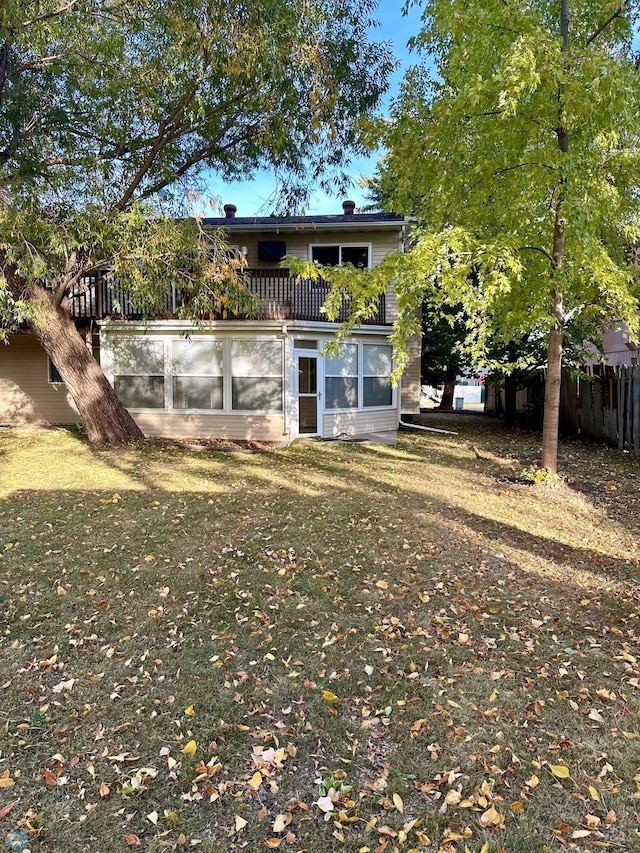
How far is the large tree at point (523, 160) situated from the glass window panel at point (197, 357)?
19.1ft

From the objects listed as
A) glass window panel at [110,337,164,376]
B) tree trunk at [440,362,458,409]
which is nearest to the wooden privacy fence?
tree trunk at [440,362,458,409]

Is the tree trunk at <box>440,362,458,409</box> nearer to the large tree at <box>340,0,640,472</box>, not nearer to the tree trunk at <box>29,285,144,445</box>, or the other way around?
the large tree at <box>340,0,640,472</box>

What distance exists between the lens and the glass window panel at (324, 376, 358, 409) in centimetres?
1278

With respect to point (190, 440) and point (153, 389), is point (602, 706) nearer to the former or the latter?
point (190, 440)

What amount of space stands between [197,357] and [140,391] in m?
1.70

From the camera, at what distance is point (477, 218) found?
301 inches

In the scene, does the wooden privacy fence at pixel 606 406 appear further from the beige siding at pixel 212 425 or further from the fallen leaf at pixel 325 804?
the fallen leaf at pixel 325 804

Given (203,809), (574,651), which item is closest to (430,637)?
(574,651)

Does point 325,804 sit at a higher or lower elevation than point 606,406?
lower

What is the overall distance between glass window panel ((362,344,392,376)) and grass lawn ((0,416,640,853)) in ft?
23.4

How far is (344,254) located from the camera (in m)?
14.4

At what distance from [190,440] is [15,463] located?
392 centimetres

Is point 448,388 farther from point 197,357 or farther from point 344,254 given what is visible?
point 197,357

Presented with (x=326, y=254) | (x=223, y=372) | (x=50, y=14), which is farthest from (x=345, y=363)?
(x=50, y=14)
